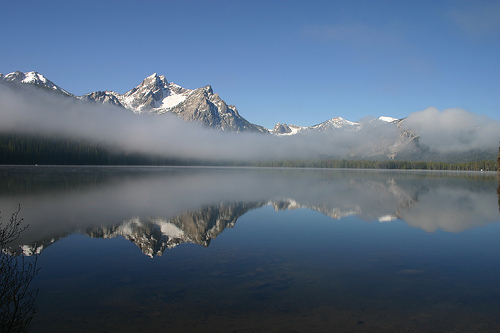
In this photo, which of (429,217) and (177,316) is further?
(429,217)

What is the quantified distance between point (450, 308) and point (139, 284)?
420 inches

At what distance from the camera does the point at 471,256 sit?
53.1 feet

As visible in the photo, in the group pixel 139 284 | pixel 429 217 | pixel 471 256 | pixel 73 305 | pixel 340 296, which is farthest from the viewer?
pixel 429 217

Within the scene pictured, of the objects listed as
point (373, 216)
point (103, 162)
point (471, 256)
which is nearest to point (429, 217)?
point (373, 216)

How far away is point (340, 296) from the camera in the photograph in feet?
35.8

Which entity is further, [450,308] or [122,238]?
[122,238]

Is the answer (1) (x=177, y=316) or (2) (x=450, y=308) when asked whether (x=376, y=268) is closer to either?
(2) (x=450, y=308)

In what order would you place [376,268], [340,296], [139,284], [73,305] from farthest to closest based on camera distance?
1. [376,268]
2. [139,284]
3. [340,296]
4. [73,305]

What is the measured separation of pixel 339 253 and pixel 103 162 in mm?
196047

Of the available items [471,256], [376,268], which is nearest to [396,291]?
[376,268]

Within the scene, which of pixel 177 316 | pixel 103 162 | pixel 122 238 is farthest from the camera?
pixel 103 162

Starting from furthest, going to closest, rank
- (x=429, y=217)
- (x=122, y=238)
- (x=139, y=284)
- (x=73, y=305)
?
1. (x=429, y=217)
2. (x=122, y=238)
3. (x=139, y=284)
4. (x=73, y=305)

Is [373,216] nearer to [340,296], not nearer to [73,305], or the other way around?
[340,296]

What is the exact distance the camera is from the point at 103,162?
189m
